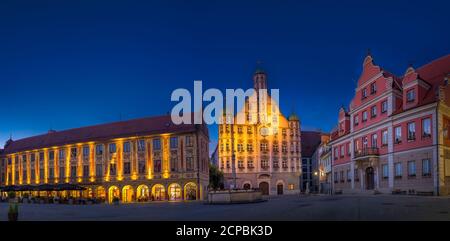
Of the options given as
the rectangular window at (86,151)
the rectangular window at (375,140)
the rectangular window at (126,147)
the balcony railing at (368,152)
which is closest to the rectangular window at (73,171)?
the rectangular window at (86,151)

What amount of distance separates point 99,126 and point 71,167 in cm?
735

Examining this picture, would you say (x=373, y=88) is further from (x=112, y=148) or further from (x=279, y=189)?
(x=279, y=189)

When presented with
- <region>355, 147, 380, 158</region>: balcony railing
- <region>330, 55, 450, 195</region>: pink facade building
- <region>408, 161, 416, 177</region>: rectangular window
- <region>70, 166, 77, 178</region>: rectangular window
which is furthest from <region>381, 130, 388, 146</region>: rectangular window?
<region>70, 166, 77, 178</region>: rectangular window

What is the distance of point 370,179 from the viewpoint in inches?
1971

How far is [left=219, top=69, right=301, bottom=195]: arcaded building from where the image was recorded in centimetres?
9262

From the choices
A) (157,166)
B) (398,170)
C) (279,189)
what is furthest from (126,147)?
(279,189)

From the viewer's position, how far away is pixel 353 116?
54750mm

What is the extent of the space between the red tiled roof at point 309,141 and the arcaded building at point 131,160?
62301 mm

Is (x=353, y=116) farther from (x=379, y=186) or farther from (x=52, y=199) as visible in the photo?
(x=52, y=199)

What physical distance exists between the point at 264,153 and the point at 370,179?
4528 cm

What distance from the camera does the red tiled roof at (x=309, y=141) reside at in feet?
408

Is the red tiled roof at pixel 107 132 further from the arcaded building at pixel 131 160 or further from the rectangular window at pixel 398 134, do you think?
the rectangular window at pixel 398 134
